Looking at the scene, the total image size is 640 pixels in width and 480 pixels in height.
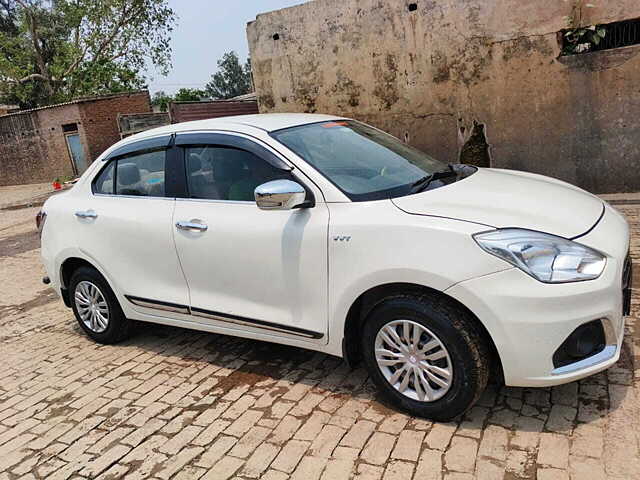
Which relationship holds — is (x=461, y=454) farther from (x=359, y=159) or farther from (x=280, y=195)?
(x=359, y=159)

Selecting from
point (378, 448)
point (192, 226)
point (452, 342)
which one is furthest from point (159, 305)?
point (452, 342)

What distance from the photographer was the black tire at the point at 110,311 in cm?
→ 468

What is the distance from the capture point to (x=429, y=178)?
11.9 feet

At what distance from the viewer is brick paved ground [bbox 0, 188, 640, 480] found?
280cm

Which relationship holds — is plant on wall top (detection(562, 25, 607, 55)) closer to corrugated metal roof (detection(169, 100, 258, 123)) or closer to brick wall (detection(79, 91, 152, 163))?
corrugated metal roof (detection(169, 100, 258, 123))

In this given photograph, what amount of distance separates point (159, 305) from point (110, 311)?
71 cm

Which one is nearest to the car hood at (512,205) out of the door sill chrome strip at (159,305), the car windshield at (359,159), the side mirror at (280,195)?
the car windshield at (359,159)

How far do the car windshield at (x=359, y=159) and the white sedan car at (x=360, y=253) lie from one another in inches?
0.6

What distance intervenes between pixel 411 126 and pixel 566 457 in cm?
678

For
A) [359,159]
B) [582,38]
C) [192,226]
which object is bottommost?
[192,226]

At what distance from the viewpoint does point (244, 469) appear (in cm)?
295

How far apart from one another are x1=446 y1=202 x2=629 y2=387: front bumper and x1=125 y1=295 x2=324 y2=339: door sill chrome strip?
3.49ft

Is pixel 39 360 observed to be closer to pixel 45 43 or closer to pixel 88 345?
pixel 88 345

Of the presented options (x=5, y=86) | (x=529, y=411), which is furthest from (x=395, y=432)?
(x=5, y=86)
